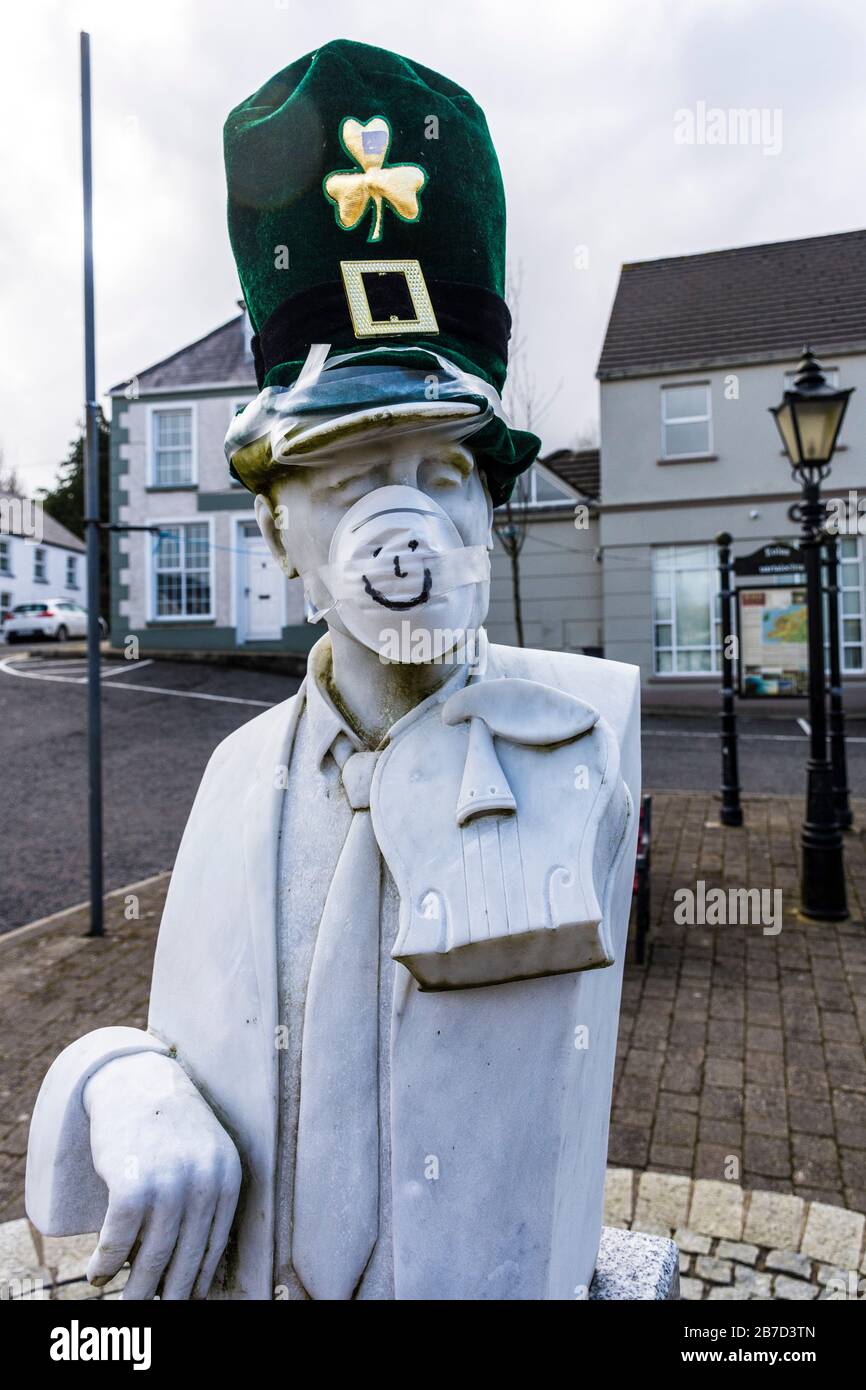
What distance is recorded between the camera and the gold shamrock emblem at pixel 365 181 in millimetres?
1202

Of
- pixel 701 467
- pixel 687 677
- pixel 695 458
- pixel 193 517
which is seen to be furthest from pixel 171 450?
pixel 687 677

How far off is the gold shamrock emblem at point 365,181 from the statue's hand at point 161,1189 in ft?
3.97

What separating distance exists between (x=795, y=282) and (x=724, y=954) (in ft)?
46.0

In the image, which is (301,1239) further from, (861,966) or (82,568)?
(82,568)

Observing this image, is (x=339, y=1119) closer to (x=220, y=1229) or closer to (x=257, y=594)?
(x=220, y=1229)

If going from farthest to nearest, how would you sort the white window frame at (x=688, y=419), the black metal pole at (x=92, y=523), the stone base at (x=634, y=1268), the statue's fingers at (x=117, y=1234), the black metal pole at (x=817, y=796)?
the white window frame at (x=688, y=419) < the black metal pole at (x=817, y=796) < the black metal pole at (x=92, y=523) < the stone base at (x=634, y=1268) < the statue's fingers at (x=117, y=1234)

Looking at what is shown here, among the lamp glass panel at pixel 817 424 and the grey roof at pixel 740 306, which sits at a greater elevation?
the grey roof at pixel 740 306

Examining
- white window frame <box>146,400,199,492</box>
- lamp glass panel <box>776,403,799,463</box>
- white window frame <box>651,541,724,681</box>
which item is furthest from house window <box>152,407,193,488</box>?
lamp glass panel <box>776,403,799,463</box>

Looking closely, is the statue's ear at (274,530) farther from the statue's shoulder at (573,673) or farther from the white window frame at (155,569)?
the white window frame at (155,569)

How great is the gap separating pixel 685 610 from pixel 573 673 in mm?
13464

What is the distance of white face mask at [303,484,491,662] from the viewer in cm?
112

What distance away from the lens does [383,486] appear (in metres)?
1.19

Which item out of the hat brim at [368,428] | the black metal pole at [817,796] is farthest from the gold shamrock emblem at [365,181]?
the black metal pole at [817,796]

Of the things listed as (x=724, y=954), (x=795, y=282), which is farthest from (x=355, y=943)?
(x=795, y=282)
